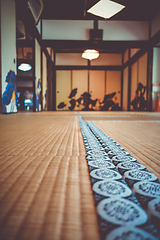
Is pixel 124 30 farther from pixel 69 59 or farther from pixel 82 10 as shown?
pixel 69 59

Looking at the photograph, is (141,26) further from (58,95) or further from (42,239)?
(42,239)

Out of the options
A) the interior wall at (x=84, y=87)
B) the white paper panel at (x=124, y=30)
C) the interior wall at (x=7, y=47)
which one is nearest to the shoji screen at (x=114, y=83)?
the interior wall at (x=84, y=87)

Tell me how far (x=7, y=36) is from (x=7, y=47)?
192 millimetres

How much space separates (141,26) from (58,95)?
4.44 m

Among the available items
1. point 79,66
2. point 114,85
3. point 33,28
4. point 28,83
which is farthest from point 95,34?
point 28,83

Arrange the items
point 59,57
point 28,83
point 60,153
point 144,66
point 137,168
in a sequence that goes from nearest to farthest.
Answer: point 137,168 → point 60,153 → point 144,66 → point 59,57 → point 28,83

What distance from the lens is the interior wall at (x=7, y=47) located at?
2.71m

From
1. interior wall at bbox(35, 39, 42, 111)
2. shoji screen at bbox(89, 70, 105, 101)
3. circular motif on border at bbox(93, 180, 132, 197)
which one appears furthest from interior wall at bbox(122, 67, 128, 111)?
circular motif on border at bbox(93, 180, 132, 197)

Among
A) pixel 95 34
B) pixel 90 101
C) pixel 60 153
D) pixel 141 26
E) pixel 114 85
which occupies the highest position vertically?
pixel 141 26

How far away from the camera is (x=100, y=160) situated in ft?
1.30

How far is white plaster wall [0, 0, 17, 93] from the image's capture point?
8.89ft

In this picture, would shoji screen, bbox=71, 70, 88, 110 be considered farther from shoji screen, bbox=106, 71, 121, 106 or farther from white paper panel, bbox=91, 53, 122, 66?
shoji screen, bbox=106, 71, 121, 106

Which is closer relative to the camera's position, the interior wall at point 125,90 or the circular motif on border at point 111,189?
the circular motif on border at point 111,189

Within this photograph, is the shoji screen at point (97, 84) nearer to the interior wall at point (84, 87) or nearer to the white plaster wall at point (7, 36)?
the interior wall at point (84, 87)
